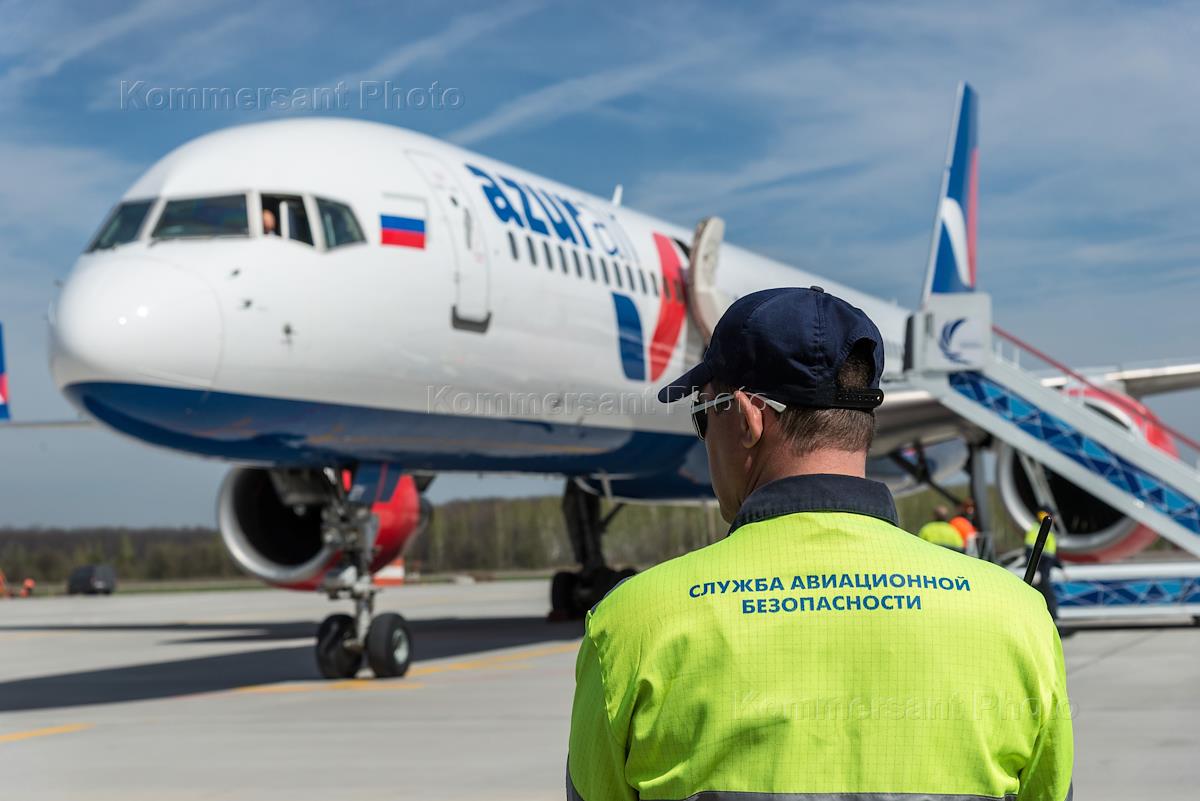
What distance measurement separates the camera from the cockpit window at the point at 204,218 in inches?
344

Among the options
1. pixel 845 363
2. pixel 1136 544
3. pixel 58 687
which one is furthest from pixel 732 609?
pixel 1136 544

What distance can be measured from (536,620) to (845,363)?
1686 cm

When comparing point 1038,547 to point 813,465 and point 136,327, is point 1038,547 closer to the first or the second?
point 813,465

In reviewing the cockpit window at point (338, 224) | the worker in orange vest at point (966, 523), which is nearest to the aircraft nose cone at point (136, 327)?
the cockpit window at point (338, 224)

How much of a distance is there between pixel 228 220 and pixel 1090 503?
35.4 ft

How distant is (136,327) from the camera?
786cm

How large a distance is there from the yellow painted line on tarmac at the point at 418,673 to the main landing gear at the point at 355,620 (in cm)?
12

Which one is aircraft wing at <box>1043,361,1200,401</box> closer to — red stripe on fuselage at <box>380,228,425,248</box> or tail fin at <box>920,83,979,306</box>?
tail fin at <box>920,83,979,306</box>

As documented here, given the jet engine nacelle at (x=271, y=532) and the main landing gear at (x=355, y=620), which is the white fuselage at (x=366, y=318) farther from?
the jet engine nacelle at (x=271, y=532)

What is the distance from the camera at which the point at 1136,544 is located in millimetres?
14906

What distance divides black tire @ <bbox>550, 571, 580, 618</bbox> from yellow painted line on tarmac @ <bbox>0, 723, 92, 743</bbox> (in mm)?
9273

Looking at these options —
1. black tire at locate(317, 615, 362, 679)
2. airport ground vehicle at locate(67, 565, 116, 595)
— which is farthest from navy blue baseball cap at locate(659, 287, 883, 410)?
airport ground vehicle at locate(67, 565, 116, 595)

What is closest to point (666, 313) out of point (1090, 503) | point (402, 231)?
point (402, 231)

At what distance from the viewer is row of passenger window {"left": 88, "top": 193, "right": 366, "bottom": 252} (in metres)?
8.77
